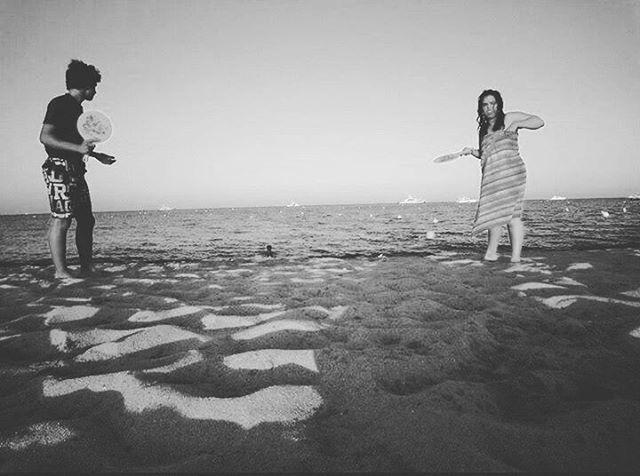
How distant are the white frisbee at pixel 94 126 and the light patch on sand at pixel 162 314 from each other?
245 centimetres

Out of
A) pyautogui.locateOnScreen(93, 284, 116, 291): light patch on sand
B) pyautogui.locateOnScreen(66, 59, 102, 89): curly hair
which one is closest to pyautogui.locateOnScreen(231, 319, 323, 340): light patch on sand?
pyautogui.locateOnScreen(93, 284, 116, 291): light patch on sand

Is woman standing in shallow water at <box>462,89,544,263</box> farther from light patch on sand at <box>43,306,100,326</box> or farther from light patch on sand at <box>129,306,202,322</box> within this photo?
light patch on sand at <box>43,306,100,326</box>

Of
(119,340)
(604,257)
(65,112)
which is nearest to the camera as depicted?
(119,340)

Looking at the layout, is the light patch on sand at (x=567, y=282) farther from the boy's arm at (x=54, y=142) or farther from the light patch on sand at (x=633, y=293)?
the boy's arm at (x=54, y=142)

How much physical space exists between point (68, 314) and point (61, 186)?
189 centimetres

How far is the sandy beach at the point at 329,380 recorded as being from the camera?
1052 mm

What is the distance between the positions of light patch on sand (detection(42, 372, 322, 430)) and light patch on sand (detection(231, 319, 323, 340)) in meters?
0.66

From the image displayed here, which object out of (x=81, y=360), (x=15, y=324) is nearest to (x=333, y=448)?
(x=81, y=360)

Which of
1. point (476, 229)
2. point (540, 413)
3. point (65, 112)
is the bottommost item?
point (540, 413)

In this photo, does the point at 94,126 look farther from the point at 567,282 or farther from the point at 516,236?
the point at 516,236

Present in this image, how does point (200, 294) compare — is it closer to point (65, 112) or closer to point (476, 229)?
point (65, 112)

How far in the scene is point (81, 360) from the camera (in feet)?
5.74

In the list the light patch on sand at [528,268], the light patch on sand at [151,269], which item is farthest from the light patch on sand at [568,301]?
the light patch on sand at [151,269]

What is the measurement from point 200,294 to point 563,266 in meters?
4.13
